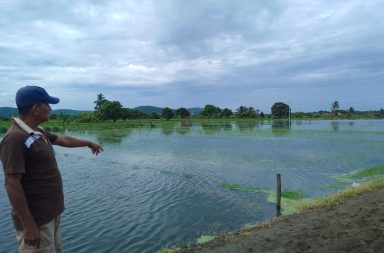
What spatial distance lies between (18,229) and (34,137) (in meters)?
1.07

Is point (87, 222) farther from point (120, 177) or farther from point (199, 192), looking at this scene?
point (120, 177)

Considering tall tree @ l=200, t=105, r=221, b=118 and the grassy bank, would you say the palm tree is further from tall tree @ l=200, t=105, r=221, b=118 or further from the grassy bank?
the grassy bank

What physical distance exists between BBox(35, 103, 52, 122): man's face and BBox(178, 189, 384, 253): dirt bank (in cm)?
521

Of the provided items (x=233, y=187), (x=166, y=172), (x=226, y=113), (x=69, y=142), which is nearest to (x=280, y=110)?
(x=226, y=113)

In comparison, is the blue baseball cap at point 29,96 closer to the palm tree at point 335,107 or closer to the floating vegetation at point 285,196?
the floating vegetation at point 285,196

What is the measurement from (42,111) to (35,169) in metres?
0.65

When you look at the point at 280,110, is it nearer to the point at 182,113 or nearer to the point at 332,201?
the point at 182,113

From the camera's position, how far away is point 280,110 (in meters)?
145

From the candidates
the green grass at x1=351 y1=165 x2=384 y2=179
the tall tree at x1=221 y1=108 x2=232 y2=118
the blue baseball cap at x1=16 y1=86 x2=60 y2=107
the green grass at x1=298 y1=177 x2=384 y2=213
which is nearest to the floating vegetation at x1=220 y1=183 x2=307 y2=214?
the green grass at x1=298 y1=177 x2=384 y2=213

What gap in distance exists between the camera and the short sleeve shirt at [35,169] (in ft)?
11.6

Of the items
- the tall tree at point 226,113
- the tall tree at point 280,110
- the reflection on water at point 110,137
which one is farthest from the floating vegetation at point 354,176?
the tall tree at point 280,110

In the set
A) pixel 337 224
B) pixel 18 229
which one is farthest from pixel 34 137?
pixel 337 224

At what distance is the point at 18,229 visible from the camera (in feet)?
12.8

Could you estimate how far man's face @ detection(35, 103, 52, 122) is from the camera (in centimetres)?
390
